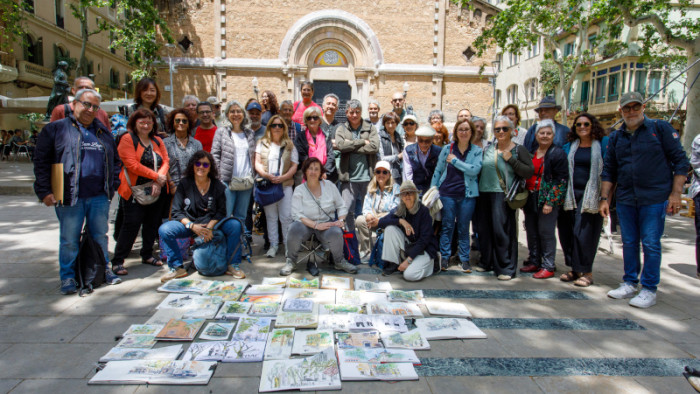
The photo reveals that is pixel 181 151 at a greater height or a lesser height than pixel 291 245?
greater

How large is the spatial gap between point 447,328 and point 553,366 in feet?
2.65

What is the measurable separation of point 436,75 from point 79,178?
622 inches

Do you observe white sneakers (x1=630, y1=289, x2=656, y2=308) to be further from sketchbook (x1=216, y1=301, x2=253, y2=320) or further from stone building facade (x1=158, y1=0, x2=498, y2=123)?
stone building facade (x1=158, y1=0, x2=498, y2=123)

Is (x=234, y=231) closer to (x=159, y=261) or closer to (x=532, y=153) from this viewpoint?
(x=159, y=261)

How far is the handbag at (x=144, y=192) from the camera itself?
15.1ft

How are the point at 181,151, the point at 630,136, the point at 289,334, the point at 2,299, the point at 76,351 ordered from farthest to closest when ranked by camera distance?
the point at 181,151
the point at 630,136
the point at 2,299
the point at 289,334
the point at 76,351

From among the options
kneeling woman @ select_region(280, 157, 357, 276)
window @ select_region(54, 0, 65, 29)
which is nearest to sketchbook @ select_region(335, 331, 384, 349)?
kneeling woman @ select_region(280, 157, 357, 276)

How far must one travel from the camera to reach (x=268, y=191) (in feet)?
17.2

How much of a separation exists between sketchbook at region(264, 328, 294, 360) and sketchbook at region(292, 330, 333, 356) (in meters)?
0.04

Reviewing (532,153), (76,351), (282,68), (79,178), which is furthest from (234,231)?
(282,68)

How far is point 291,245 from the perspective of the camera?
15.6ft

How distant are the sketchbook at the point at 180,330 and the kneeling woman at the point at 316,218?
1513mm

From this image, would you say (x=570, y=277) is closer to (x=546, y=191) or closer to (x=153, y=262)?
(x=546, y=191)

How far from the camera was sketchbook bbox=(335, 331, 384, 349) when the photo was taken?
2996mm
